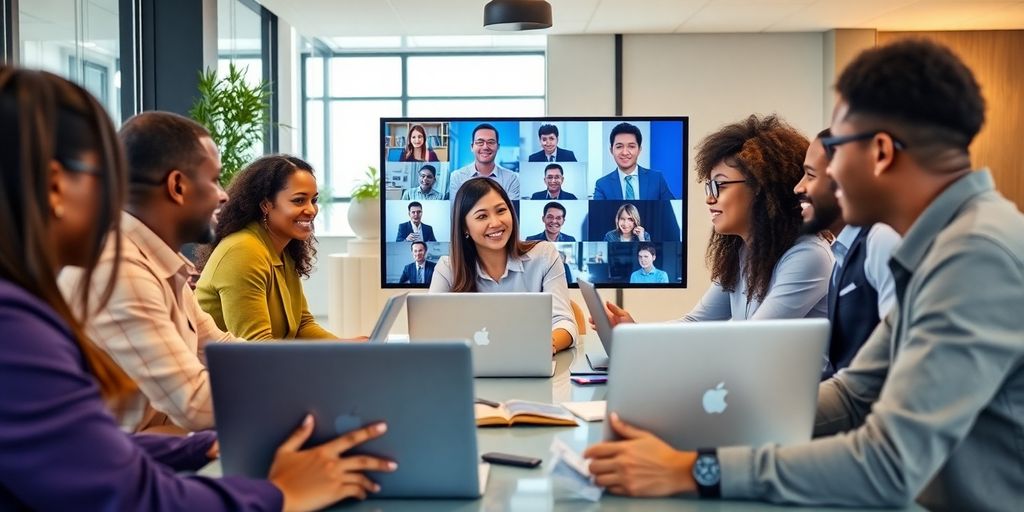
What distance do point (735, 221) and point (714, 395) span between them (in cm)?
159

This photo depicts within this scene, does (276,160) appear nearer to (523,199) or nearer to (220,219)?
(220,219)

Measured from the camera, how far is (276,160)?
324 cm

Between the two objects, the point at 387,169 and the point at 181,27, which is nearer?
the point at 387,169

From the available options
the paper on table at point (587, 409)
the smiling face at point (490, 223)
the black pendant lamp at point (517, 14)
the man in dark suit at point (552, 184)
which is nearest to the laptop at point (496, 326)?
the paper on table at point (587, 409)

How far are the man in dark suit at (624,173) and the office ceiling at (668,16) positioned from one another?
262 cm

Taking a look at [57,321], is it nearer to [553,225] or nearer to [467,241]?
[467,241]

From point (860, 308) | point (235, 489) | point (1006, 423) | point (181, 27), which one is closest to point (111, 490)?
point (235, 489)

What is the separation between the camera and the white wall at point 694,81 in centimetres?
727

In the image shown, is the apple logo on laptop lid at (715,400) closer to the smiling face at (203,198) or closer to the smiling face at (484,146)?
the smiling face at (203,198)

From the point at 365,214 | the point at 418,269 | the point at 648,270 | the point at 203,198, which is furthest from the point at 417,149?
the point at 365,214

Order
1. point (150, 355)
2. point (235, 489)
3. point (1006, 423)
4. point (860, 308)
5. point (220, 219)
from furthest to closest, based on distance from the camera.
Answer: point (220, 219), point (860, 308), point (150, 355), point (1006, 423), point (235, 489)

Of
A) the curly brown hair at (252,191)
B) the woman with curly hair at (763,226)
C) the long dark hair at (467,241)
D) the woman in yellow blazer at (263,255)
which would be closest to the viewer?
the woman with curly hair at (763,226)

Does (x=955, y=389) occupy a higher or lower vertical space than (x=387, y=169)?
lower

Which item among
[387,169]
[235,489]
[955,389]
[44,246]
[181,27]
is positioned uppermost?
[181,27]
